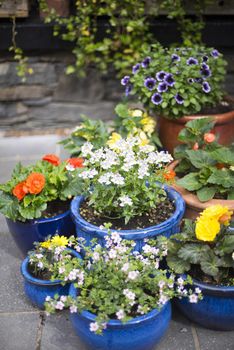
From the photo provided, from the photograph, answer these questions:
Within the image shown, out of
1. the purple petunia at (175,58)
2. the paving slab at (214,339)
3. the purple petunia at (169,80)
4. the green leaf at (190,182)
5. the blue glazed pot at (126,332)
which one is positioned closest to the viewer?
the blue glazed pot at (126,332)

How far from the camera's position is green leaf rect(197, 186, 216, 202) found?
267 centimetres

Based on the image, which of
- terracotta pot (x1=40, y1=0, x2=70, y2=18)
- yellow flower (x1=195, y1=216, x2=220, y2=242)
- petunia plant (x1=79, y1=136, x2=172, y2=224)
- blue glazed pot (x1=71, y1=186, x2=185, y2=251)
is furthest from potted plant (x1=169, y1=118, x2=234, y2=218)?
terracotta pot (x1=40, y1=0, x2=70, y2=18)

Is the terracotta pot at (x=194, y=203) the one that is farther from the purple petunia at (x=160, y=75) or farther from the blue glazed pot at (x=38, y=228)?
the purple petunia at (x=160, y=75)

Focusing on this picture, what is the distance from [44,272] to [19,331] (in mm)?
297

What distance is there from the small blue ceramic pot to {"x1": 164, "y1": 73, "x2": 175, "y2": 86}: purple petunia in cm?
153

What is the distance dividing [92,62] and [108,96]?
1.06 ft

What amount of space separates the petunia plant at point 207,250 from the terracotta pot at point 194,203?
26 cm

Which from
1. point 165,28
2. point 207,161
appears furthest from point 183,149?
point 165,28

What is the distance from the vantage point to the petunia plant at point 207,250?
2.29m

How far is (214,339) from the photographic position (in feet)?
7.88

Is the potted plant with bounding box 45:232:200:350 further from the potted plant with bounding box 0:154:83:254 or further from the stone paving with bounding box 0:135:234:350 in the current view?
the potted plant with bounding box 0:154:83:254

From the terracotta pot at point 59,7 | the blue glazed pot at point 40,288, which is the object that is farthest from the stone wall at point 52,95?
the blue glazed pot at point 40,288

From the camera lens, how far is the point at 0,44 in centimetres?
421

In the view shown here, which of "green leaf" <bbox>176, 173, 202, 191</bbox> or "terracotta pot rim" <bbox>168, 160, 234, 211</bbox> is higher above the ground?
"green leaf" <bbox>176, 173, 202, 191</bbox>
